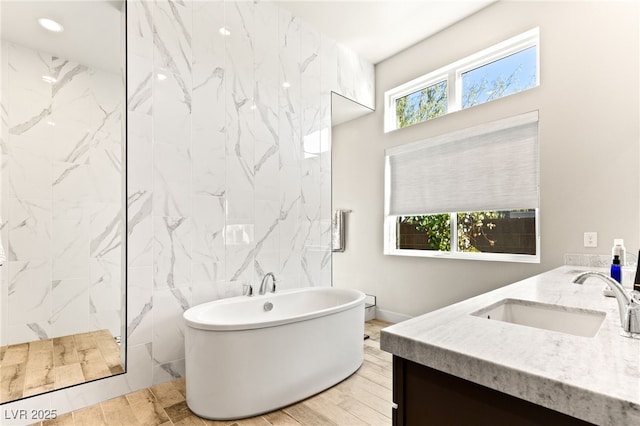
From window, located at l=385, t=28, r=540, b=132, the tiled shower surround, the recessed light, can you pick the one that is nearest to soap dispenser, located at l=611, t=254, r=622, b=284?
window, located at l=385, t=28, r=540, b=132

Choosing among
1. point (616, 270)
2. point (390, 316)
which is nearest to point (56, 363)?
point (390, 316)

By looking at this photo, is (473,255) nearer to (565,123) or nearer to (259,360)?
(565,123)

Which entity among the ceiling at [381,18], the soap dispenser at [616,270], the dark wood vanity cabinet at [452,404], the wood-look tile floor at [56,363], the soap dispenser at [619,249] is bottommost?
the wood-look tile floor at [56,363]

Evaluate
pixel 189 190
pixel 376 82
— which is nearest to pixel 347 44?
pixel 376 82

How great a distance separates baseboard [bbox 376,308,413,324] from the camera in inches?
145

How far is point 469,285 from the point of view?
312cm

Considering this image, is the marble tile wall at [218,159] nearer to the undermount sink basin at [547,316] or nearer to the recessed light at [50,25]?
the recessed light at [50,25]

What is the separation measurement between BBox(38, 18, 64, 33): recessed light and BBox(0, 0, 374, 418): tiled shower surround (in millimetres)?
738

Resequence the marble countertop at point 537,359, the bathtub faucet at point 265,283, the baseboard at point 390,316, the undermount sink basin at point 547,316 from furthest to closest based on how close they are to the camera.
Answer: the baseboard at point 390,316 < the bathtub faucet at point 265,283 < the undermount sink basin at point 547,316 < the marble countertop at point 537,359

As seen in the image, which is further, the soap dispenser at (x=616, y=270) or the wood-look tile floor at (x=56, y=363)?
the wood-look tile floor at (x=56, y=363)

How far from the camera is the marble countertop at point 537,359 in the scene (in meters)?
0.52

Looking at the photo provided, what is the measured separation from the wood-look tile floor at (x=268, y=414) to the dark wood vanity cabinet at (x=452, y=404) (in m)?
1.22

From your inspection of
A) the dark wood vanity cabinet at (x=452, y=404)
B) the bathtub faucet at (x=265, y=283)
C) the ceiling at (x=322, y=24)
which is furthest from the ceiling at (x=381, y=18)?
the dark wood vanity cabinet at (x=452, y=404)

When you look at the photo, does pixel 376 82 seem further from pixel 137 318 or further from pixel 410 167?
pixel 137 318
